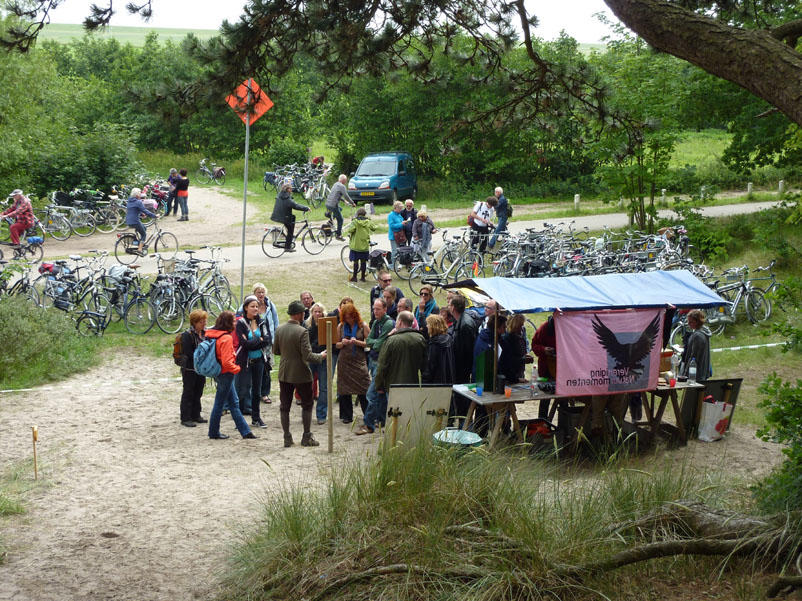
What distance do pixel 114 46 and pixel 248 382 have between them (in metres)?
47.3

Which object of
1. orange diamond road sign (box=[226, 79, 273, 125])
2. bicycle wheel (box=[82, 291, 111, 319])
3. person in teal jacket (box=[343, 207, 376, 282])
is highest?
orange diamond road sign (box=[226, 79, 273, 125])

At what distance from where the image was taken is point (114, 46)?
51969 millimetres

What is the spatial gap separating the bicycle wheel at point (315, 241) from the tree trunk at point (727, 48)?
14.9m

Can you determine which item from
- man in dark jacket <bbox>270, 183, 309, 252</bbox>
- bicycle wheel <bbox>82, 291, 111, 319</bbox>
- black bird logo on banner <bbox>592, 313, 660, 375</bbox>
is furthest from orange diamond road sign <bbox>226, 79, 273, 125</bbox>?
man in dark jacket <bbox>270, 183, 309, 252</bbox>

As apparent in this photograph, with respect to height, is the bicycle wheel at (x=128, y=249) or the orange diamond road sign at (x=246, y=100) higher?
the orange diamond road sign at (x=246, y=100)

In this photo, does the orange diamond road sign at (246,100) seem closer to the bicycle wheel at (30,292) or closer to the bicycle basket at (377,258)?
the bicycle wheel at (30,292)

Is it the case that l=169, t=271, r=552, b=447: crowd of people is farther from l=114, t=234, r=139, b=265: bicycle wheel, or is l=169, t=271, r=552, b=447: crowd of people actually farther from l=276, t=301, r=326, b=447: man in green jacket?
l=114, t=234, r=139, b=265: bicycle wheel

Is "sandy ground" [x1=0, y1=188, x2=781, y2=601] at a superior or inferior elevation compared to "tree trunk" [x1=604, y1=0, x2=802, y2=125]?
inferior

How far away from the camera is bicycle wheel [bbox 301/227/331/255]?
20.6m

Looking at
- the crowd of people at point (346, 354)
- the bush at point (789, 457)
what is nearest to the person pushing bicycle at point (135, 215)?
the crowd of people at point (346, 354)

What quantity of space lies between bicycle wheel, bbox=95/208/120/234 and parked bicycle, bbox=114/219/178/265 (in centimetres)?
319

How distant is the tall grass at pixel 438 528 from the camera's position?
5.02 metres

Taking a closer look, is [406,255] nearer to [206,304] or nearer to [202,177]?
[206,304]

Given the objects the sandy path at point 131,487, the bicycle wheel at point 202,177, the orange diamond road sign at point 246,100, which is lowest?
the sandy path at point 131,487
